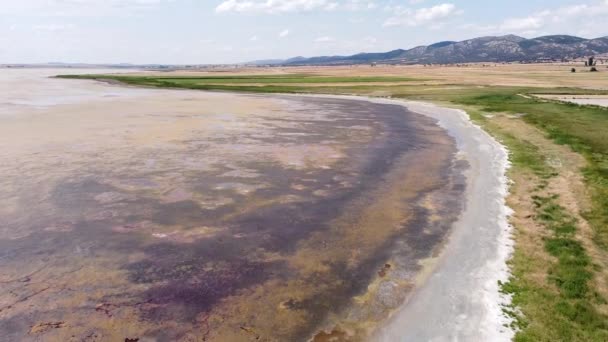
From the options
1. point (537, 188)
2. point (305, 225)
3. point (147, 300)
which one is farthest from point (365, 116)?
point (147, 300)

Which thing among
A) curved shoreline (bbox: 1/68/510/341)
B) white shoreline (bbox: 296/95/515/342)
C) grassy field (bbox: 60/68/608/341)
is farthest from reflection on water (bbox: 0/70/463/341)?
grassy field (bbox: 60/68/608/341)

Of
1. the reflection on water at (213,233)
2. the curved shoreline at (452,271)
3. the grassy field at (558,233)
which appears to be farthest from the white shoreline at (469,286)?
the reflection on water at (213,233)

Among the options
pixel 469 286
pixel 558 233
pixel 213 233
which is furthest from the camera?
pixel 213 233

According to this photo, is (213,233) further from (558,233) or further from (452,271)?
(558,233)

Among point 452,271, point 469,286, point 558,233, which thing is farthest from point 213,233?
point 558,233

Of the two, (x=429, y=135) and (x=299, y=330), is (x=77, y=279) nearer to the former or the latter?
(x=299, y=330)

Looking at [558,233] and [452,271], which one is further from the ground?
[558,233]

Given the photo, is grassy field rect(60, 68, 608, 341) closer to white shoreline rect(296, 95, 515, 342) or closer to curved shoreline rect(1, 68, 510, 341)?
white shoreline rect(296, 95, 515, 342)
